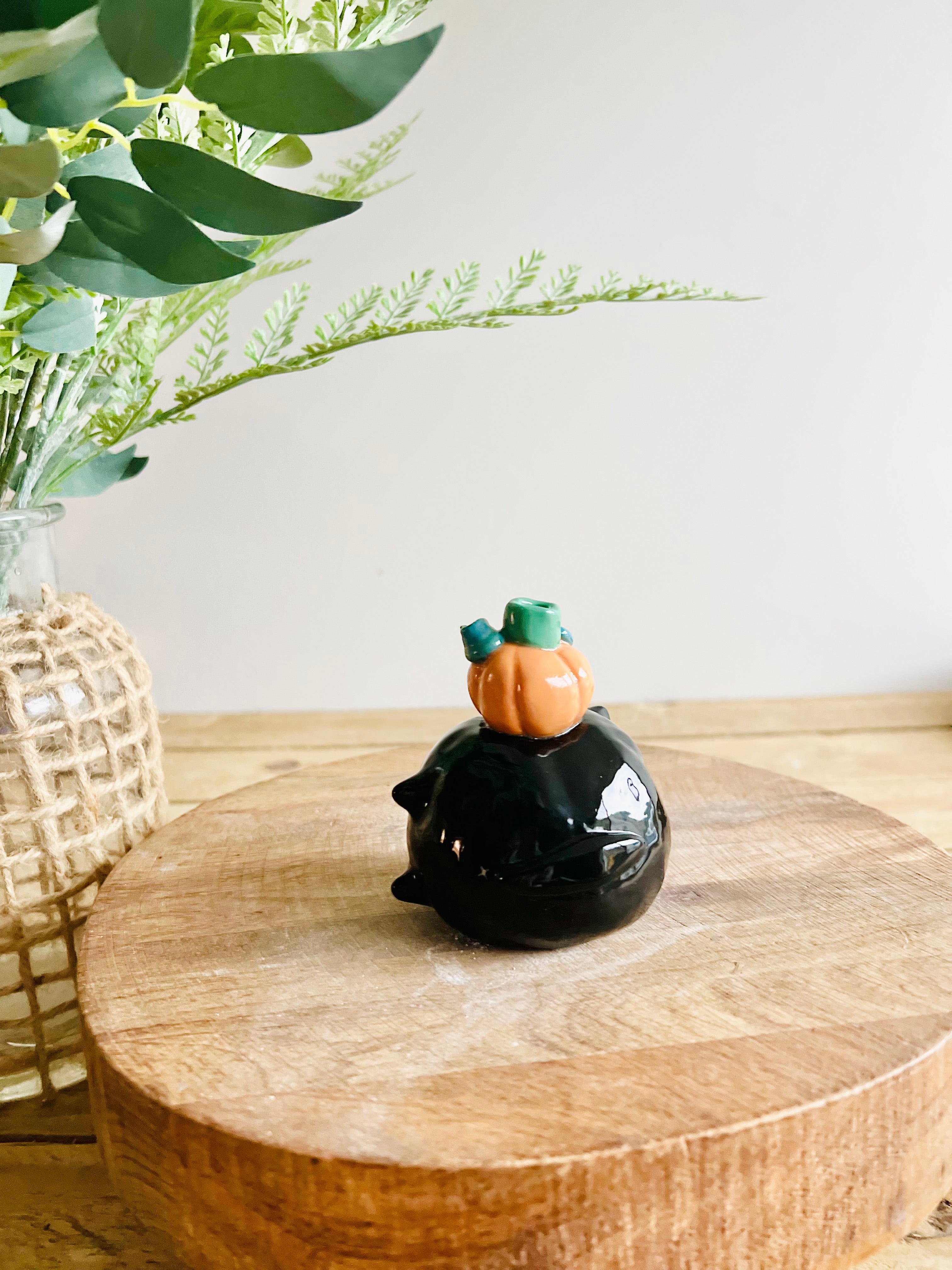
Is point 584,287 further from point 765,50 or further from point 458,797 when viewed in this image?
point 458,797

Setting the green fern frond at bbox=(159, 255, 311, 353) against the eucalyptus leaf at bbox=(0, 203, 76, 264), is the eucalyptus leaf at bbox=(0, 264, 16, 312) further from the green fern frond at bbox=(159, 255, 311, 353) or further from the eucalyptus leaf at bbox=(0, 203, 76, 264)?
the green fern frond at bbox=(159, 255, 311, 353)

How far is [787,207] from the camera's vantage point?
1132mm

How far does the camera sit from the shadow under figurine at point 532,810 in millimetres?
545

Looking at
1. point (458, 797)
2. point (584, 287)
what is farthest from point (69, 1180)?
point (584, 287)

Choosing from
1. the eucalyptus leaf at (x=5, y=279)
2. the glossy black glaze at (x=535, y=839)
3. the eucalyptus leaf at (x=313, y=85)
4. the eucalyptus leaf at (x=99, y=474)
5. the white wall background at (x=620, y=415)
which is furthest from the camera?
the white wall background at (x=620, y=415)

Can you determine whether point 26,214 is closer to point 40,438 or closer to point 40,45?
point 40,45

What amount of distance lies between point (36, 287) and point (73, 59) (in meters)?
0.16

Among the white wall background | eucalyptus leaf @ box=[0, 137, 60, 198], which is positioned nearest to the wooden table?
the white wall background

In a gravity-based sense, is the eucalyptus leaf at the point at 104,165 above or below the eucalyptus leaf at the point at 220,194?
above

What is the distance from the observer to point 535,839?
1.78ft

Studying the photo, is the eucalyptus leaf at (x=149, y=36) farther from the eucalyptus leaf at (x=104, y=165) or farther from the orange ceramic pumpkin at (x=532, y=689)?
the orange ceramic pumpkin at (x=532, y=689)

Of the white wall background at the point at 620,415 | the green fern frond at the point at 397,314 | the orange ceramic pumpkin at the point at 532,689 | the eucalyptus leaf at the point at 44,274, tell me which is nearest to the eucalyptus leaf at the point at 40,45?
the eucalyptus leaf at the point at 44,274

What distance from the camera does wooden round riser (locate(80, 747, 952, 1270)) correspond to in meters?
0.40

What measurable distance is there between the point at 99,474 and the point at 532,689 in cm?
37
